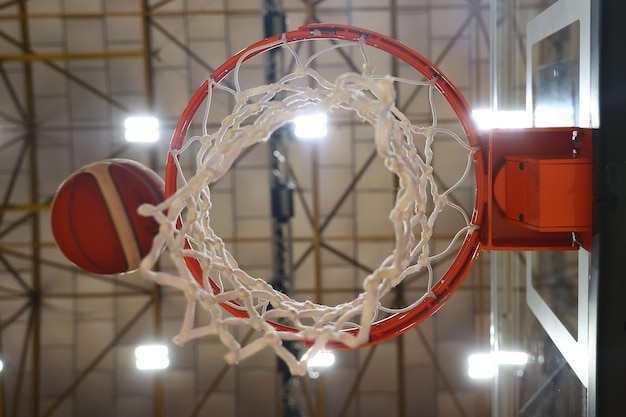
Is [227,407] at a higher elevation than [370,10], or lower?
lower

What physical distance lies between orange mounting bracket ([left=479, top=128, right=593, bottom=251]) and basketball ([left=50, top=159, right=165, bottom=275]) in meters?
1.50

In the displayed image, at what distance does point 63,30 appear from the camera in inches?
258

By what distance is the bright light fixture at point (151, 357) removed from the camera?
6.73 metres

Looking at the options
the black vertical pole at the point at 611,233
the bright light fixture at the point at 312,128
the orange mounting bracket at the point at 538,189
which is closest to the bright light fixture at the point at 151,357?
the bright light fixture at the point at 312,128

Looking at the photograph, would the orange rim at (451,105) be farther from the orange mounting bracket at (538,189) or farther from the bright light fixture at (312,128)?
the bright light fixture at (312,128)

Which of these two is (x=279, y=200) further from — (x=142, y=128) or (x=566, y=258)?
(x=566, y=258)

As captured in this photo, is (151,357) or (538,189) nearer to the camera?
(538,189)

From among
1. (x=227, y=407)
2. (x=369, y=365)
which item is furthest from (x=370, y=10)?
(x=227, y=407)

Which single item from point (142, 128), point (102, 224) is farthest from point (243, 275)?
point (142, 128)

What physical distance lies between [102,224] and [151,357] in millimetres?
4720

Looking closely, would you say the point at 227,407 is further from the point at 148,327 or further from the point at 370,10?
the point at 370,10

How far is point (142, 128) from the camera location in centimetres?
659

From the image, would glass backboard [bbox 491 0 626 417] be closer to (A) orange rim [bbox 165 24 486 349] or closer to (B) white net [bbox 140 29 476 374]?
(A) orange rim [bbox 165 24 486 349]

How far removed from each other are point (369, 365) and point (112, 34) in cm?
507
